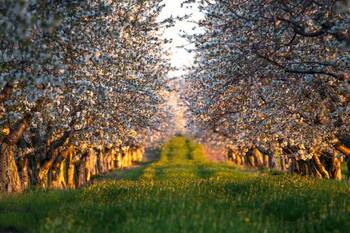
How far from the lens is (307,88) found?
1920 centimetres

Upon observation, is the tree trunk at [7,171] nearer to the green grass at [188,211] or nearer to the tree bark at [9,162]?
the tree bark at [9,162]

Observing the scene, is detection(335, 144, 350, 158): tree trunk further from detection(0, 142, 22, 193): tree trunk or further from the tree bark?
detection(0, 142, 22, 193): tree trunk

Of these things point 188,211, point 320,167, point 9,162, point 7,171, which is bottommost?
point 188,211

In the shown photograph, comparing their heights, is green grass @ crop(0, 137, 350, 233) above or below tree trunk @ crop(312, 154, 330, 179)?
below

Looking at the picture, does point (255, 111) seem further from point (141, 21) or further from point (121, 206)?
point (121, 206)

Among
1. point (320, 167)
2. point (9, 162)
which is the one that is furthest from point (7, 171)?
point (320, 167)

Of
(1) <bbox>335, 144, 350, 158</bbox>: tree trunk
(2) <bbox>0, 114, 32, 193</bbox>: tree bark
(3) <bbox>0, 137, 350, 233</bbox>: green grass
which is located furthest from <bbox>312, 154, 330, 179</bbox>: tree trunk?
(2) <bbox>0, 114, 32, 193</bbox>: tree bark

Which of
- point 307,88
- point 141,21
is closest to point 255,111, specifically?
point 307,88

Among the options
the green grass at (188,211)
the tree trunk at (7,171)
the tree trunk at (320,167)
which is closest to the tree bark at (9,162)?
the tree trunk at (7,171)

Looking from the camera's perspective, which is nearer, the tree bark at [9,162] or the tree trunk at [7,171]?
the tree bark at [9,162]

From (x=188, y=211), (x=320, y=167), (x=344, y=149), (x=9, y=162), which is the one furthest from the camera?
(x=320, y=167)

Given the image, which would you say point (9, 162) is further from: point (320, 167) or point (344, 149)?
point (320, 167)

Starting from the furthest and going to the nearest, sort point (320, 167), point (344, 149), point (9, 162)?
point (320, 167) < point (344, 149) < point (9, 162)

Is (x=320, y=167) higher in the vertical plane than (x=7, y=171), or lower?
lower
